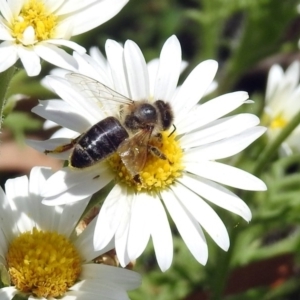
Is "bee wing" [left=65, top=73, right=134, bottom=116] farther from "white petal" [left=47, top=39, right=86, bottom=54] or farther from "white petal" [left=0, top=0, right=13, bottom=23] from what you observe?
"white petal" [left=0, top=0, right=13, bottom=23]

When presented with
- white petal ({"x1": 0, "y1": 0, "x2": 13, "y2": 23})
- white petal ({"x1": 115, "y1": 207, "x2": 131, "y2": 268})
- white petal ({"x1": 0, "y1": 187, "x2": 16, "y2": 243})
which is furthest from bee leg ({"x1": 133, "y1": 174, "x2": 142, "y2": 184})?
white petal ({"x1": 0, "y1": 0, "x2": 13, "y2": 23})

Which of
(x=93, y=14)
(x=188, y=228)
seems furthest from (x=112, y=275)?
(x=93, y=14)

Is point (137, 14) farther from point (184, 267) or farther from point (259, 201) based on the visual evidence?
point (184, 267)

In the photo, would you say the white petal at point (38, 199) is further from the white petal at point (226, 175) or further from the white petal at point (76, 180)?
the white petal at point (226, 175)

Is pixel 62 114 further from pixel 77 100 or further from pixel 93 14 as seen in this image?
pixel 93 14

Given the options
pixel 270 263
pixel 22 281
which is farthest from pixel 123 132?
pixel 270 263
